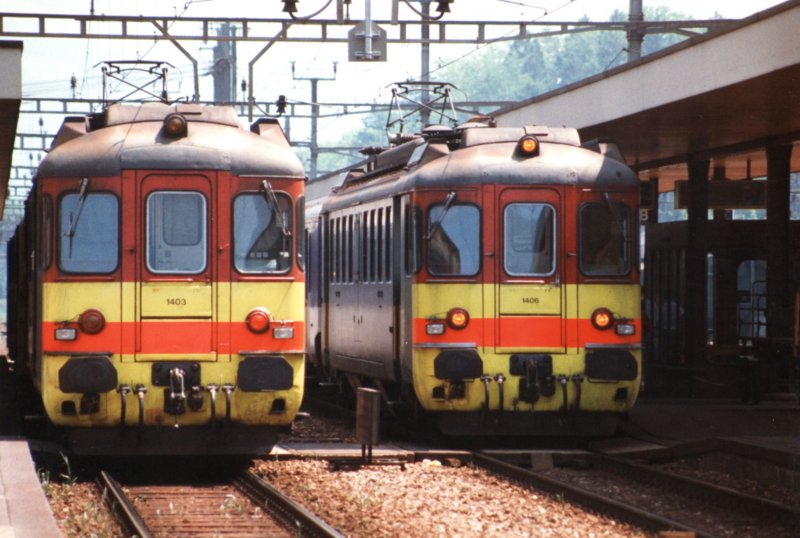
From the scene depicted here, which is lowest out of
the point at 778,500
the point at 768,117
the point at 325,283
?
the point at 778,500

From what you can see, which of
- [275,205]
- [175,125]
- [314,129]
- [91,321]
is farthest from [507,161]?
[314,129]

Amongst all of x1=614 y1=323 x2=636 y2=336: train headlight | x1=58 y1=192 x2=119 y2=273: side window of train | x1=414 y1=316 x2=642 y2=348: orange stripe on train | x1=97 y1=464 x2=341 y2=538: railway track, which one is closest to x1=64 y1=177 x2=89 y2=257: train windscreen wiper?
x1=58 y1=192 x2=119 y2=273: side window of train

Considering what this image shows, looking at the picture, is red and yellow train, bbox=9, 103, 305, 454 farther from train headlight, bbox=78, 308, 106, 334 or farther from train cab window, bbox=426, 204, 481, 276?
train cab window, bbox=426, 204, 481, 276

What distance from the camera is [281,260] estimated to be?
13.4m

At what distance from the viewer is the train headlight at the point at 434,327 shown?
1504cm

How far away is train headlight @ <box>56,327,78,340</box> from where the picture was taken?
510 inches

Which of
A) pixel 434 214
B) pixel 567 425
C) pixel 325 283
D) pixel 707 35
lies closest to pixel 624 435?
pixel 567 425

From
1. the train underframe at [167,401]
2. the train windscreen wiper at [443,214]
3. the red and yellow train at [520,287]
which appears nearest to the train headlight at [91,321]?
the train underframe at [167,401]

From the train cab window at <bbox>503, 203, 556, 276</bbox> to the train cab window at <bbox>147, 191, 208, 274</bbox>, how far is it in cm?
336

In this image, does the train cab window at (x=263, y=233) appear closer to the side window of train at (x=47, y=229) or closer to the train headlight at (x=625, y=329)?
the side window of train at (x=47, y=229)

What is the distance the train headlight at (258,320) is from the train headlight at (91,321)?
1.21 m

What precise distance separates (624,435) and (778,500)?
148 inches

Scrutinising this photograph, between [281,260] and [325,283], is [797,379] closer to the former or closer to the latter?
[325,283]

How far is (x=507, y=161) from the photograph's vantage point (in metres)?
15.5
